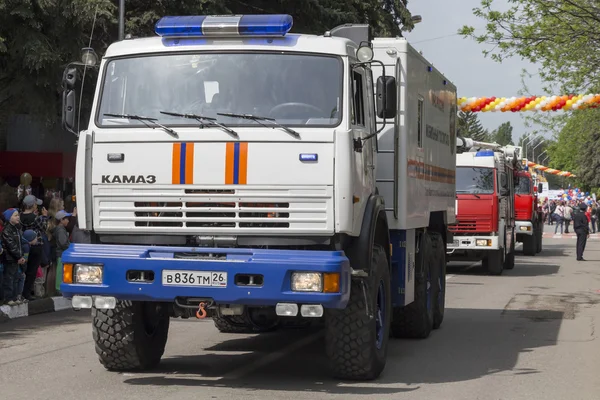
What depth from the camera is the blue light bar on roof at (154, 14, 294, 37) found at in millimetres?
8488

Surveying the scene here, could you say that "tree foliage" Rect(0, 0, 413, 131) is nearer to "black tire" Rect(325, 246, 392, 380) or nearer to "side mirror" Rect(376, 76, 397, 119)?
"side mirror" Rect(376, 76, 397, 119)

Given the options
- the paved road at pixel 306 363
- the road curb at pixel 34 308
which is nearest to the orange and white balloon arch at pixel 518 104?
the paved road at pixel 306 363

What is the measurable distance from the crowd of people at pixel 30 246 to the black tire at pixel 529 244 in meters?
18.8

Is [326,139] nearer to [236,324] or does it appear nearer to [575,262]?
[236,324]

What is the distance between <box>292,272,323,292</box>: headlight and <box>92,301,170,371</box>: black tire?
1.34 meters

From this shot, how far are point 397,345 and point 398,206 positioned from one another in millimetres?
2065

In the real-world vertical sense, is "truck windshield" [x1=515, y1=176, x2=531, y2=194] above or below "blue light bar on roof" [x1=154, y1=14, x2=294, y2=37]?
below

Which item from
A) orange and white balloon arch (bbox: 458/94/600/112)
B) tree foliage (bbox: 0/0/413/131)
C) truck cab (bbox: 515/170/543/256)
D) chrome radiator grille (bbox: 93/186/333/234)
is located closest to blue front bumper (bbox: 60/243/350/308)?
chrome radiator grille (bbox: 93/186/333/234)

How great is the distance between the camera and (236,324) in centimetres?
1111

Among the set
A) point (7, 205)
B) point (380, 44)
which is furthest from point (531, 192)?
point (380, 44)

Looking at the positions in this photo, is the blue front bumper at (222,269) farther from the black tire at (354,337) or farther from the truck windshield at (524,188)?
the truck windshield at (524,188)

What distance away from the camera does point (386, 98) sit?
871cm

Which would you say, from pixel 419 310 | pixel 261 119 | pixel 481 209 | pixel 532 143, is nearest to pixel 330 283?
pixel 261 119

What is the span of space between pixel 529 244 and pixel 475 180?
33.4ft
